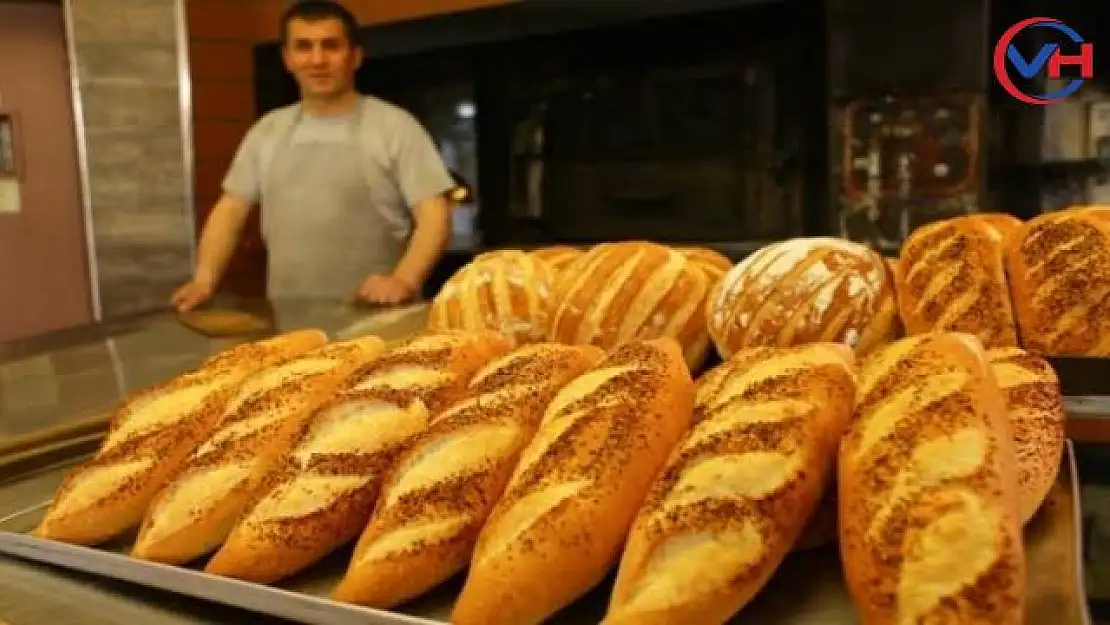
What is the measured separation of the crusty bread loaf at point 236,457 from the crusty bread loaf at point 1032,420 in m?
A: 0.52

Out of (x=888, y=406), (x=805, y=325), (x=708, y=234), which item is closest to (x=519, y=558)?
(x=888, y=406)

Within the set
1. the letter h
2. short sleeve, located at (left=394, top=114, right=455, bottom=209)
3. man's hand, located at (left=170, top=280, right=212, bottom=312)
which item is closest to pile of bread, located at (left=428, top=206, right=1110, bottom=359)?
man's hand, located at (left=170, top=280, right=212, bottom=312)

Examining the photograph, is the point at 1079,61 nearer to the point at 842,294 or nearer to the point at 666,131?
the point at 666,131

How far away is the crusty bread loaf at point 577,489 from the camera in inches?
24.5

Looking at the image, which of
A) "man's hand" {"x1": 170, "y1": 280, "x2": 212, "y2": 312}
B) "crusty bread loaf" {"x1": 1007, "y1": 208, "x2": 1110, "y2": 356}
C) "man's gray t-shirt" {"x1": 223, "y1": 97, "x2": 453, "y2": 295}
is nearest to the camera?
"crusty bread loaf" {"x1": 1007, "y1": 208, "x2": 1110, "y2": 356}

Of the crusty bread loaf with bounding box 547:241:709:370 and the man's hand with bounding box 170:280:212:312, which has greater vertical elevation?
the crusty bread loaf with bounding box 547:241:709:370

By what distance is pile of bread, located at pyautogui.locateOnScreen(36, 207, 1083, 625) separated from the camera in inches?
22.6

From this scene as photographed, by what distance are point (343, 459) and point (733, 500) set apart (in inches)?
12.0

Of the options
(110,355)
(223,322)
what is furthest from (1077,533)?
(223,322)

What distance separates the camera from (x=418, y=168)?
261 cm

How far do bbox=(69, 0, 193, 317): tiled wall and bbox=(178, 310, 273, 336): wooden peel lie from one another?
2087mm

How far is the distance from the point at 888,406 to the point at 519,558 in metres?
0.25

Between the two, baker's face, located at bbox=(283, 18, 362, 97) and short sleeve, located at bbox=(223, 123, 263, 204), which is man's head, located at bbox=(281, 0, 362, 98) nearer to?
baker's face, located at bbox=(283, 18, 362, 97)

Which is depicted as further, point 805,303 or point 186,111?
point 186,111
